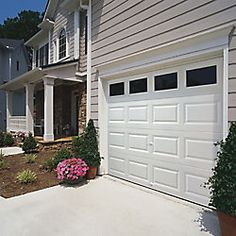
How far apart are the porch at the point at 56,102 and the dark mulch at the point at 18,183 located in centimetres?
258

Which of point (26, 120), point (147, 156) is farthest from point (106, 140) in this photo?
point (26, 120)

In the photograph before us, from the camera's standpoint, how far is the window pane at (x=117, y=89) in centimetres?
624

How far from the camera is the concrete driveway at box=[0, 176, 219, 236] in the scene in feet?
11.8

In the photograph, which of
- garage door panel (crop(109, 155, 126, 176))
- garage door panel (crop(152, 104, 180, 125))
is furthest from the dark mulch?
garage door panel (crop(152, 104, 180, 125))

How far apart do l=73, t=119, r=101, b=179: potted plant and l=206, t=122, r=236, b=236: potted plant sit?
352cm

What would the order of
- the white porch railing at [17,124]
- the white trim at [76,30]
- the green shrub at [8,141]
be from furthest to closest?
the white porch railing at [17,124] → the green shrub at [8,141] → the white trim at [76,30]

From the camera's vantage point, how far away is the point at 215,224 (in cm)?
372

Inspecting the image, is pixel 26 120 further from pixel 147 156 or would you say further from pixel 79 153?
pixel 147 156

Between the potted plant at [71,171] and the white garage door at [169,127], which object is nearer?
the white garage door at [169,127]

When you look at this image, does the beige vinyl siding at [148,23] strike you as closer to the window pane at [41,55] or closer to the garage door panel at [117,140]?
the garage door panel at [117,140]

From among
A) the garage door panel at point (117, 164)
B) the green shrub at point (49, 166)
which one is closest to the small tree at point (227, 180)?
the garage door panel at point (117, 164)

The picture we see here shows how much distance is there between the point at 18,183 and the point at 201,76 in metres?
4.80

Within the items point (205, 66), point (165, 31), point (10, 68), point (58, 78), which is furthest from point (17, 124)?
point (205, 66)

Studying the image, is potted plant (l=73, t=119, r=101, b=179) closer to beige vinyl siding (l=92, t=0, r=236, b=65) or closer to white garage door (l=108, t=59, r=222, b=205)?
white garage door (l=108, t=59, r=222, b=205)
